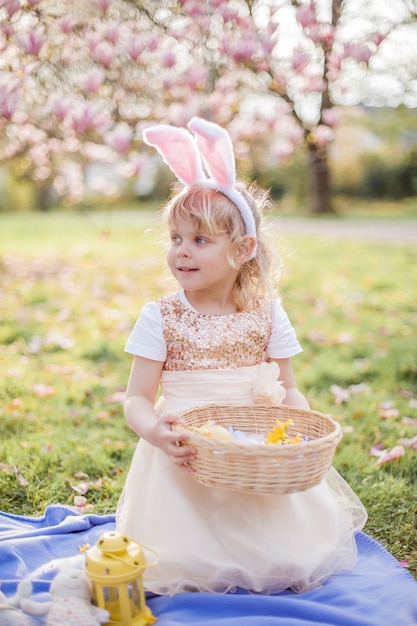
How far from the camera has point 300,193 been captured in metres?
18.0

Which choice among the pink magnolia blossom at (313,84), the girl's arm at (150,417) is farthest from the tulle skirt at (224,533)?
the pink magnolia blossom at (313,84)

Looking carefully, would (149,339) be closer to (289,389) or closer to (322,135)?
(289,389)

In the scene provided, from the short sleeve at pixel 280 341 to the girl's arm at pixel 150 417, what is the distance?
1.33ft

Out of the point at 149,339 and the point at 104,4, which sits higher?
the point at 104,4

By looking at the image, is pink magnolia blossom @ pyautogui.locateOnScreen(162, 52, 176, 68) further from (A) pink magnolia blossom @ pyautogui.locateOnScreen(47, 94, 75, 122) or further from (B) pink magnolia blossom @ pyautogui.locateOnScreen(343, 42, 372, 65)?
(B) pink magnolia blossom @ pyautogui.locateOnScreen(343, 42, 372, 65)

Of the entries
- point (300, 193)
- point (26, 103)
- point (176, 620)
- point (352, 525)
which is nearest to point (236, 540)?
point (176, 620)

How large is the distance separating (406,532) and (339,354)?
7.17 ft

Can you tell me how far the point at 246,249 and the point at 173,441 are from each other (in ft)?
2.48

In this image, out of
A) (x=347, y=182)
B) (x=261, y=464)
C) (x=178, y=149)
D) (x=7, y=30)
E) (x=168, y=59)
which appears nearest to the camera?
(x=261, y=464)

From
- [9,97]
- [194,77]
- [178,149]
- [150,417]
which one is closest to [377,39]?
[194,77]

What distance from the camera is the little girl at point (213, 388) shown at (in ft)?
6.77

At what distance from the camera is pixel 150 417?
2150mm

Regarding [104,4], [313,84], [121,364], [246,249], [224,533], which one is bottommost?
[121,364]

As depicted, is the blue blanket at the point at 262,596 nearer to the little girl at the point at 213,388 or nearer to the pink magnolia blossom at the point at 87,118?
the little girl at the point at 213,388
